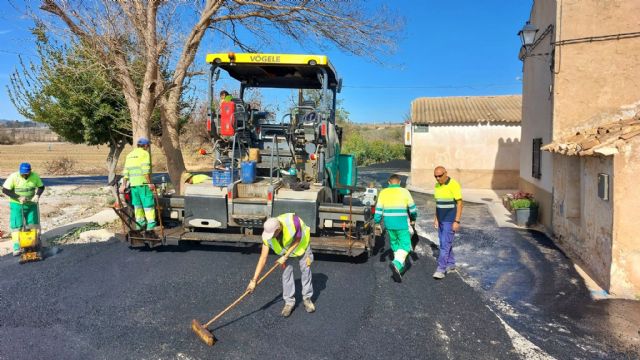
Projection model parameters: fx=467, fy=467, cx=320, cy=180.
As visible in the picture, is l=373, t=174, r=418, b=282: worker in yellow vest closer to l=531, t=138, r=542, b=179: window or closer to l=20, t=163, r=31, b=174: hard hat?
→ l=20, t=163, r=31, b=174: hard hat

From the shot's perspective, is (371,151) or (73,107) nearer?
(73,107)

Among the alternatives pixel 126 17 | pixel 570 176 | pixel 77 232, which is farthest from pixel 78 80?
pixel 570 176

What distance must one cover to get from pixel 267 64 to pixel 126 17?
382 cm

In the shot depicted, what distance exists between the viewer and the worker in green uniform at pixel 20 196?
6.82 m

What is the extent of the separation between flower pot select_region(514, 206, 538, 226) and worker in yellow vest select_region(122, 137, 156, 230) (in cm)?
717

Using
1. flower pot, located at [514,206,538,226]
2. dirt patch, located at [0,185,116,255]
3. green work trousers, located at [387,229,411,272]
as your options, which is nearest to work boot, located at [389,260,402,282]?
green work trousers, located at [387,229,411,272]

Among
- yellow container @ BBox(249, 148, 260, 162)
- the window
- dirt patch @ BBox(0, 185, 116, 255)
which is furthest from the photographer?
the window

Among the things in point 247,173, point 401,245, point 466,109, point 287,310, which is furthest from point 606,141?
point 466,109

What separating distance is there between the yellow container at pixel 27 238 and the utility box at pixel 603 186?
738cm

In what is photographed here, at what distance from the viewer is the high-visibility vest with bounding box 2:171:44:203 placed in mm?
6828

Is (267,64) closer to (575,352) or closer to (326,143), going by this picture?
A: (326,143)

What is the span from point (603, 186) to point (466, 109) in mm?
14422

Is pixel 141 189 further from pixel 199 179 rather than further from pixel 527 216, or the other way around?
pixel 527 216

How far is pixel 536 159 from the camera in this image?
10703mm
